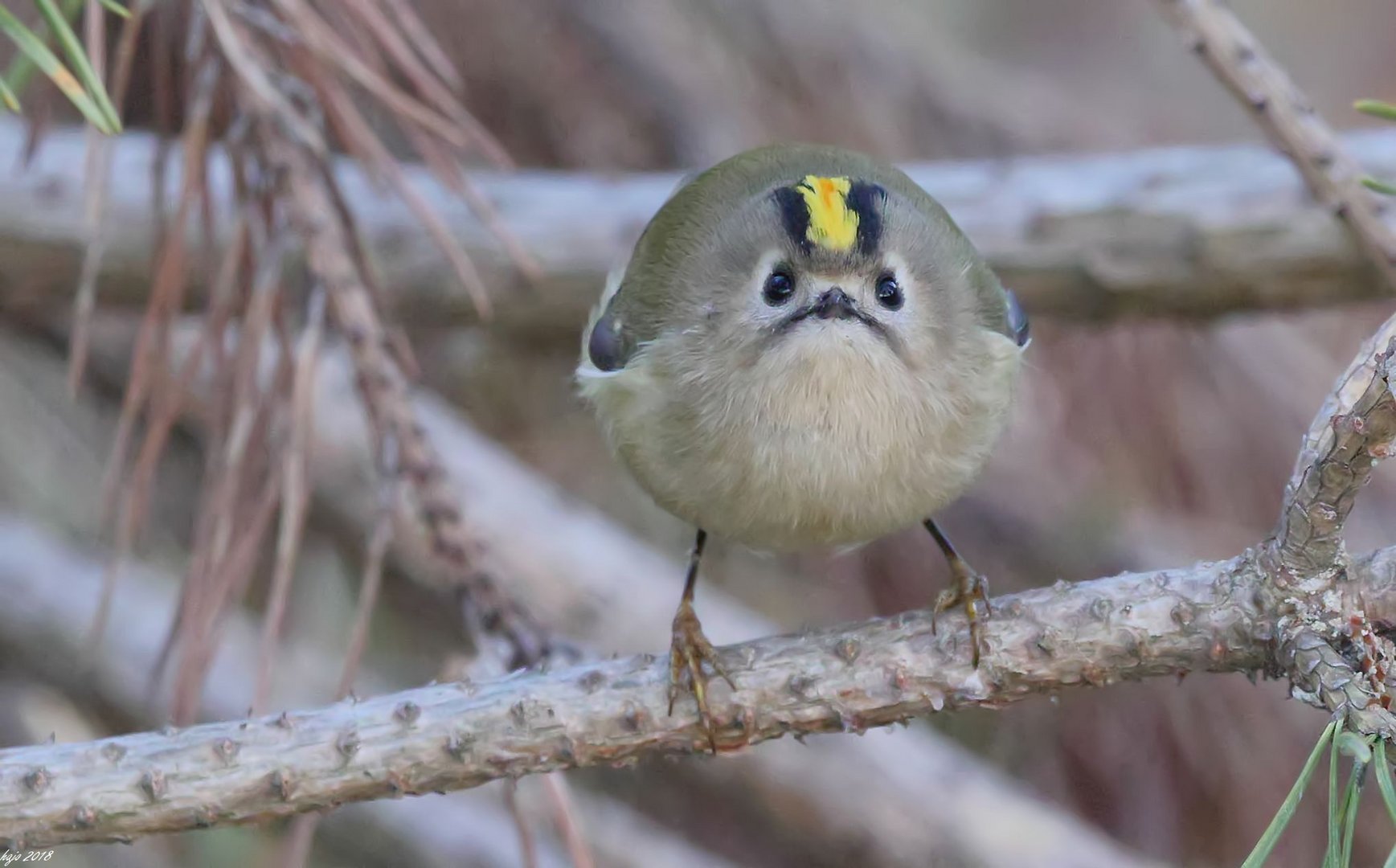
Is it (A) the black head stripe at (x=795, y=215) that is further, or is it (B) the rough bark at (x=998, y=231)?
(B) the rough bark at (x=998, y=231)

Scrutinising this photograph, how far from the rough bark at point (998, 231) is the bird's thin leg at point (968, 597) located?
0.87 meters

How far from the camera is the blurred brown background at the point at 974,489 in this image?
8.75ft

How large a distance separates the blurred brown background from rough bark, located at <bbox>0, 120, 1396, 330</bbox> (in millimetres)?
124

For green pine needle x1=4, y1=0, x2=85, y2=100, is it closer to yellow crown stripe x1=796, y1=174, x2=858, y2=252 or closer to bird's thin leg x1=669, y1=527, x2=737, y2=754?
yellow crown stripe x1=796, y1=174, x2=858, y2=252

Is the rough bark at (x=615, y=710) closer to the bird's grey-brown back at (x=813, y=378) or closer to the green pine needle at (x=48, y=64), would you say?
the bird's grey-brown back at (x=813, y=378)

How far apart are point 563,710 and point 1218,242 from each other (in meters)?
1.57

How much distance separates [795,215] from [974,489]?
1.34 meters

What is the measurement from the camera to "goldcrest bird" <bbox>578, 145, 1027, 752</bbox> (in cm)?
152

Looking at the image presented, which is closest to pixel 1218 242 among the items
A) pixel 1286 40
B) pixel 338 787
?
pixel 338 787

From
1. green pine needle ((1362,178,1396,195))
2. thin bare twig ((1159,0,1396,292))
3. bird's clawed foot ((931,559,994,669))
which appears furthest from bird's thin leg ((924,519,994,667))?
thin bare twig ((1159,0,1396,292))

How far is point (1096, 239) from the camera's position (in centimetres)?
245

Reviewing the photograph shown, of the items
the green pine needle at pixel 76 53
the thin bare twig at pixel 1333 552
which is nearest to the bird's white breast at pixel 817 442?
the thin bare twig at pixel 1333 552

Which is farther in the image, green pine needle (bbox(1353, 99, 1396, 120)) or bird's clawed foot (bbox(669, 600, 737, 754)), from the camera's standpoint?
bird's clawed foot (bbox(669, 600, 737, 754))

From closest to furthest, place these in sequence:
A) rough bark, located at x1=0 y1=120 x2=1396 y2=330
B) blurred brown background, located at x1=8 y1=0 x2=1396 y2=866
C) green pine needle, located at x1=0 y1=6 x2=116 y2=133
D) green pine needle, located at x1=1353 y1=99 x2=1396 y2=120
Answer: green pine needle, located at x1=1353 y1=99 x2=1396 y2=120 < green pine needle, located at x1=0 y1=6 x2=116 y2=133 < rough bark, located at x1=0 y1=120 x2=1396 y2=330 < blurred brown background, located at x1=8 y1=0 x2=1396 y2=866
